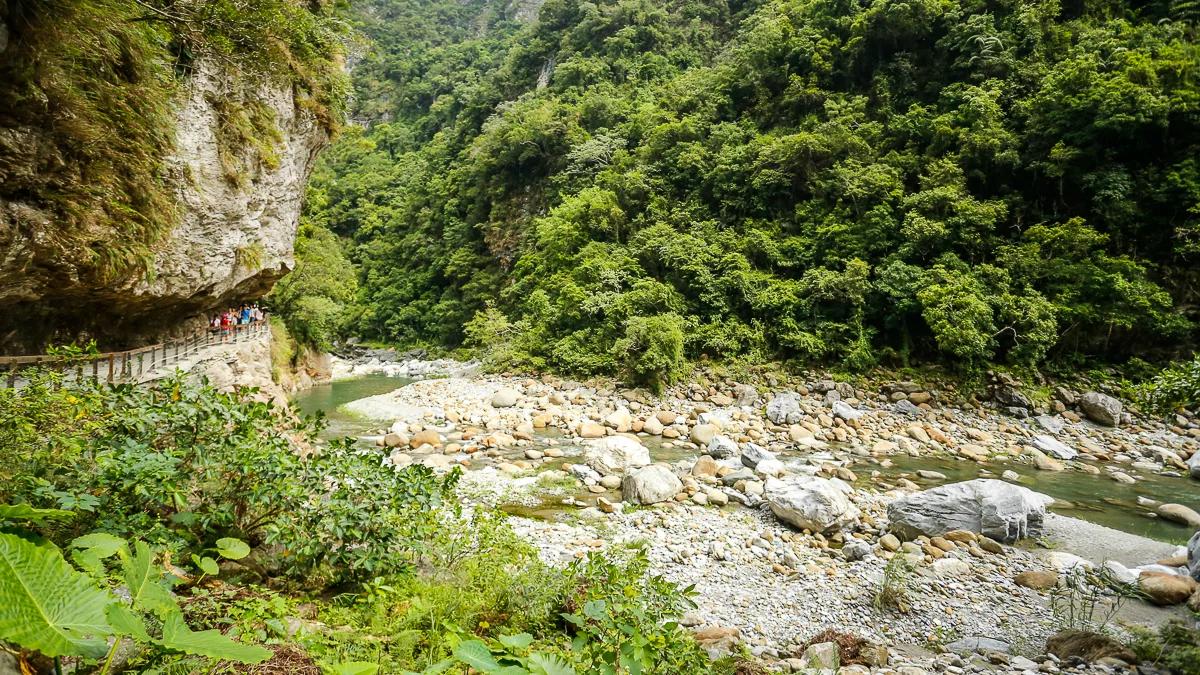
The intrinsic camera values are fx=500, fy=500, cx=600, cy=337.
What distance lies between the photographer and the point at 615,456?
1016cm

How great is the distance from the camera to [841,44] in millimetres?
20812

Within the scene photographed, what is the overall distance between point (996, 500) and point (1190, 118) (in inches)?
555

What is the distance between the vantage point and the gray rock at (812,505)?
23.2 feet

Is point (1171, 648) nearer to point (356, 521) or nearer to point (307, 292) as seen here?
point (356, 521)

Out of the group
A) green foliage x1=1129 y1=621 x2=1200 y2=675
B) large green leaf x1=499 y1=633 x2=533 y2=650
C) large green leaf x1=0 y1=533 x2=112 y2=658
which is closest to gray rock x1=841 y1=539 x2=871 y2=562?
green foliage x1=1129 y1=621 x2=1200 y2=675

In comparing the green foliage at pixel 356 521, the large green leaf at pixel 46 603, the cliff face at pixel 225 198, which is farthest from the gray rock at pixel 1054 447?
the cliff face at pixel 225 198

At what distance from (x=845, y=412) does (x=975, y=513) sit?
6.72m

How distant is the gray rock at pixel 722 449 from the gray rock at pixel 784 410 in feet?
9.85

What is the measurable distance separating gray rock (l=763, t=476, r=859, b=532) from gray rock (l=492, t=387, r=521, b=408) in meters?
9.36

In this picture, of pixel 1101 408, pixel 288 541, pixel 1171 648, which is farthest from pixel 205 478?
pixel 1101 408

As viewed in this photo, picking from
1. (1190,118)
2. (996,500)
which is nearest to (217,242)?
(996,500)

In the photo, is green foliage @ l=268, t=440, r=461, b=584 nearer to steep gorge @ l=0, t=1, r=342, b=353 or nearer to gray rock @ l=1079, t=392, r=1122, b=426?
steep gorge @ l=0, t=1, r=342, b=353

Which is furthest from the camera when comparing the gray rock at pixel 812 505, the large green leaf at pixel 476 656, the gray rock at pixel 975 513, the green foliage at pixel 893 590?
the gray rock at pixel 812 505

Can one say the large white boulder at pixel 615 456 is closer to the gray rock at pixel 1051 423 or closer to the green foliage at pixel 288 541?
the green foliage at pixel 288 541
